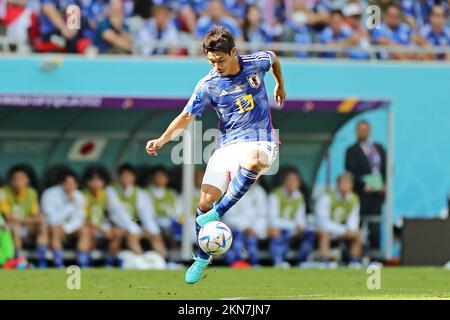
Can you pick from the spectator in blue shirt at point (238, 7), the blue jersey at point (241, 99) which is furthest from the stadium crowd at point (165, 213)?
the blue jersey at point (241, 99)

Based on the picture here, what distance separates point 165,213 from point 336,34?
473cm

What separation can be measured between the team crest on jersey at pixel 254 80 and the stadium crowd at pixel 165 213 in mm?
7339

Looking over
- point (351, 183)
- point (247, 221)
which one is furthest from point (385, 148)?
point (247, 221)

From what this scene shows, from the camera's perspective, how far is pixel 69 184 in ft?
65.6

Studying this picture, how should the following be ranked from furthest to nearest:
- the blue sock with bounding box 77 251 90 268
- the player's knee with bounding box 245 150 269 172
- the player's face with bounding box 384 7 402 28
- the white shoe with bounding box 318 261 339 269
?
the player's face with bounding box 384 7 402 28 < the white shoe with bounding box 318 261 339 269 < the blue sock with bounding box 77 251 90 268 < the player's knee with bounding box 245 150 269 172

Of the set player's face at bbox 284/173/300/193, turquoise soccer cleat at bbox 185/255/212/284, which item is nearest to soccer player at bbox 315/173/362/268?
player's face at bbox 284/173/300/193

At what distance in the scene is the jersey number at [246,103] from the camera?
12.9 m

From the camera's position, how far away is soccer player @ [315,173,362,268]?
68.2 feet

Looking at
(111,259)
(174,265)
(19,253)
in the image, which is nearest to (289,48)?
(174,265)

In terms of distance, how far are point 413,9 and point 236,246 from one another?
20.8 ft

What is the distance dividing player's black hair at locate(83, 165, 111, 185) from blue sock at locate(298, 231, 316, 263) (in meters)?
3.26

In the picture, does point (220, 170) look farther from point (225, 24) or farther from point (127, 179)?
point (225, 24)

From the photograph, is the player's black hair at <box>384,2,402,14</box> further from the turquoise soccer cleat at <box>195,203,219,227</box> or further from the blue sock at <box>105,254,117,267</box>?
the turquoise soccer cleat at <box>195,203,219,227</box>
